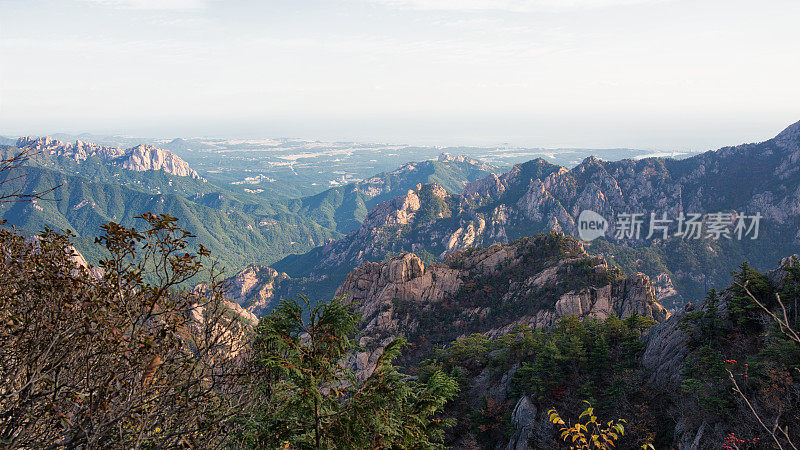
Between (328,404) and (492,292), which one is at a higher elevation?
(328,404)

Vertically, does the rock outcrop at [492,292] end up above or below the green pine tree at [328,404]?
below

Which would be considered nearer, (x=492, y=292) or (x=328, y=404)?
(x=328, y=404)

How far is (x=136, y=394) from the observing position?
30.0 feet

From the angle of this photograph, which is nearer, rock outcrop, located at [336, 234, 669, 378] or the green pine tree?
the green pine tree

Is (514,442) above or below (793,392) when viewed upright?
below

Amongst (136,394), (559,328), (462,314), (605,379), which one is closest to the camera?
(136,394)

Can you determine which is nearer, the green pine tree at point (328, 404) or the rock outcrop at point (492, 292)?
the green pine tree at point (328, 404)

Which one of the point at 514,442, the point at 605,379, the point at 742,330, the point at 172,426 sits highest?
the point at 172,426

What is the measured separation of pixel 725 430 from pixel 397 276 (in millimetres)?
67629

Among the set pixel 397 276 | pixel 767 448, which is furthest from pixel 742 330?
pixel 397 276

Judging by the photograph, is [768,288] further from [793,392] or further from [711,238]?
[711,238]

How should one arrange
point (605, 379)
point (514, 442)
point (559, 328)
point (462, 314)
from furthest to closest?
point (462, 314) < point (559, 328) < point (605, 379) < point (514, 442)

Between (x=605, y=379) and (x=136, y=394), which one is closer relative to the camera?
→ (x=136, y=394)

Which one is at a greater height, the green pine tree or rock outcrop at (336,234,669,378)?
the green pine tree
